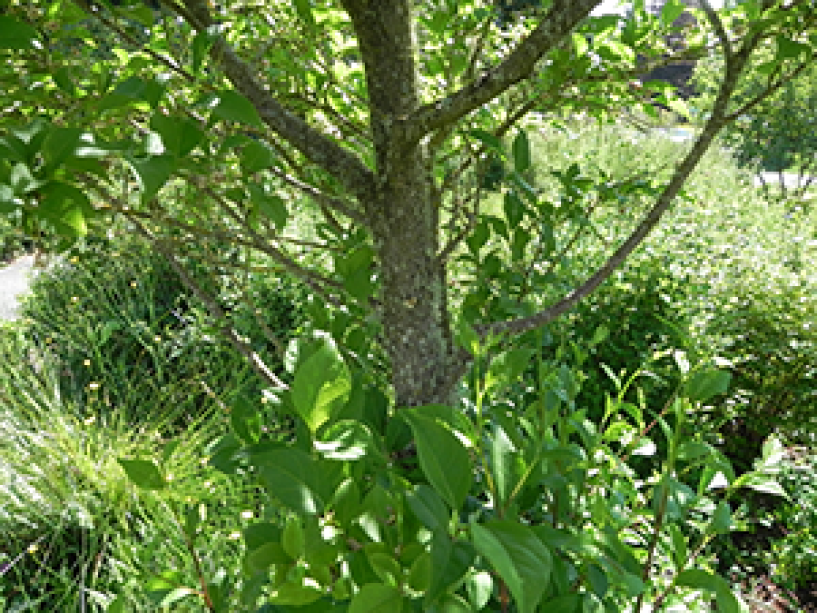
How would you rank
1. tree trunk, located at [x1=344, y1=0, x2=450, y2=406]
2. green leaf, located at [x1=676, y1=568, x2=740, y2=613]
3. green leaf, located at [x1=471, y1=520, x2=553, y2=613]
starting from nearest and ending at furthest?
green leaf, located at [x1=471, y1=520, x2=553, y2=613] < green leaf, located at [x1=676, y1=568, x2=740, y2=613] < tree trunk, located at [x1=344, y1=0, x2=450, y2=406]

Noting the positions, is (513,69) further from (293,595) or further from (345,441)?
(293,595)

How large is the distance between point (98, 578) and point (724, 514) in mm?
1982

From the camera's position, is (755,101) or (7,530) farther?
(7,530)

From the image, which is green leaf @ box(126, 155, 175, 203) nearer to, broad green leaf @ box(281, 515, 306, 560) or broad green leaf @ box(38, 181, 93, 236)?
broad green leaf @ box(38, 181, 93, 236)

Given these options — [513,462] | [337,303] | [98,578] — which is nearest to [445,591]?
[513,462]

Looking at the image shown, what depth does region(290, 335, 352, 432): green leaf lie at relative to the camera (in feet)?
1.63

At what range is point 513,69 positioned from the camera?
0.71 metres

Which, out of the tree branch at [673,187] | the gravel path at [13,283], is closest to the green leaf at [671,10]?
the tree branch at [673,187]

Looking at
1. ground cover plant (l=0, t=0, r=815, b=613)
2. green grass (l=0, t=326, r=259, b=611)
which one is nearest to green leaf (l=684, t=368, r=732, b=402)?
ground cover plant (l=0, t=0, r=815, b=613)

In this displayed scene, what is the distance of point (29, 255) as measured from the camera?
6.30m

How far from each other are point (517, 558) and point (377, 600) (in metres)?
0.12

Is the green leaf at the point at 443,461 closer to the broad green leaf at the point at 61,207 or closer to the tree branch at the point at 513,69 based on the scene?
the broad green leaf at the point at 61,207

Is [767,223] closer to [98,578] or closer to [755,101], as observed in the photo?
[755,101]

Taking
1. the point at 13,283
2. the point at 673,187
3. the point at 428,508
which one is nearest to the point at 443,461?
the point at 428,508
